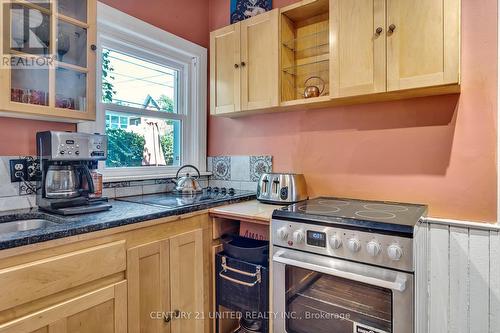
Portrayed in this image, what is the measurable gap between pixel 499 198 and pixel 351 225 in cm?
78

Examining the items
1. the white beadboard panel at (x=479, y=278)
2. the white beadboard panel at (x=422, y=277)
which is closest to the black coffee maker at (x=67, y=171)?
the white beadboard panel at (x=422, y=277)

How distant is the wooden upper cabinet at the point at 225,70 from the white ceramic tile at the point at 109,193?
0.90m

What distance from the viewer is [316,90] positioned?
6.27ft

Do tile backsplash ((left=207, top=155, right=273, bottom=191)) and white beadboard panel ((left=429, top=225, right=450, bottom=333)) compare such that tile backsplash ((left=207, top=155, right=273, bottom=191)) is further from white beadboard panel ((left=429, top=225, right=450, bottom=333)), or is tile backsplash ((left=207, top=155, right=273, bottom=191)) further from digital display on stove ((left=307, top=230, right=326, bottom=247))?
white beadboard panel ((left=429, top=225, right=450, bottom=333))

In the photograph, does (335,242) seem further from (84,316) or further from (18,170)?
(18,170)

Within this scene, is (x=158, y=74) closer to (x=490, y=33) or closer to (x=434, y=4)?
(x=434, y=4)

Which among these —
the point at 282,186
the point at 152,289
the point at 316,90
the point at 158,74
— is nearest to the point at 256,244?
the point at 282,186

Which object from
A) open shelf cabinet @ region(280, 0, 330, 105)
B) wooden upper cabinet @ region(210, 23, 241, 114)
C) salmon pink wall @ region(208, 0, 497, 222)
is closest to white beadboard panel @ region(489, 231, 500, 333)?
salmon pink wall @ region(208, 0, 497, 222)

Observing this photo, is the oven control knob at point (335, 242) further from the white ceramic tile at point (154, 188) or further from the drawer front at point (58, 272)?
the white ceramic tile at point (154, 188)

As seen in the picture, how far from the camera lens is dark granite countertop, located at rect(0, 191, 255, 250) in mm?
1048

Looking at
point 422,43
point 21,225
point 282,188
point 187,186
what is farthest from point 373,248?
point 21,225

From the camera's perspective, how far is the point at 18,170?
1.53 metres

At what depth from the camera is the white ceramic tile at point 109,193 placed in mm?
1904

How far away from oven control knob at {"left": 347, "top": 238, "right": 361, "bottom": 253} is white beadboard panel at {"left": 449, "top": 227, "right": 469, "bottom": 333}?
25.0 inches
